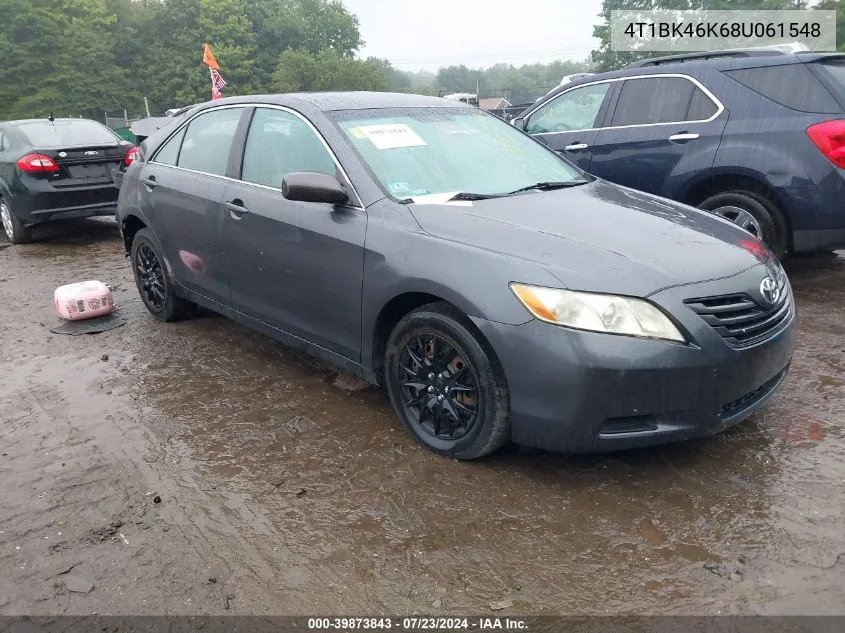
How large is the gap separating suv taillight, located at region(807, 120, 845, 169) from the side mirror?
3696 millimetres

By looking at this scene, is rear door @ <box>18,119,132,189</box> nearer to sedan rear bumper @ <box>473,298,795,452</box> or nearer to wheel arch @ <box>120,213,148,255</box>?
wheel arch @ <box>120,213,148,255</box>

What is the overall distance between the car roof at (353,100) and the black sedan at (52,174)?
5214 mm

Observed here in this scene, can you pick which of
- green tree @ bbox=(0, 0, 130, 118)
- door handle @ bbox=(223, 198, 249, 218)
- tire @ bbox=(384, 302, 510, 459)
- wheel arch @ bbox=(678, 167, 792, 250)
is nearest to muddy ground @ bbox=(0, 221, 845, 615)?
tire @ bbox=(384, 302, 510, 459)

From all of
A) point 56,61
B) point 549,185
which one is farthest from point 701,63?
point 56,61

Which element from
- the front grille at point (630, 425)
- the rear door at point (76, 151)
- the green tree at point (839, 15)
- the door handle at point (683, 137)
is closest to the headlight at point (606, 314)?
the front grille at point (630, 425)

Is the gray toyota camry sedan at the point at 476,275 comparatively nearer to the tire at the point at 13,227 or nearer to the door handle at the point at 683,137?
the door handle at the point at 683,137

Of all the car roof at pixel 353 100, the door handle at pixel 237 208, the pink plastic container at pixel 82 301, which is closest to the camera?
the car roof at pixel 353 100

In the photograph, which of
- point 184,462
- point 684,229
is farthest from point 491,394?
point 184,462

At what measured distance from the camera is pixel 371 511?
109 inches

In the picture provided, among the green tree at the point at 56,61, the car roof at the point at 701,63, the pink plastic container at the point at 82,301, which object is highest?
the green tree at the point at 56,61

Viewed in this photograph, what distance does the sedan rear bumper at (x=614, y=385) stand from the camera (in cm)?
258

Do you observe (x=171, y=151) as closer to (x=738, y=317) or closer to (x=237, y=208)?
(x=237, y=208)

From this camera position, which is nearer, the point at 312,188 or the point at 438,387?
the point at 438,387

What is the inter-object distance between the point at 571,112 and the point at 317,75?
2833 inches
